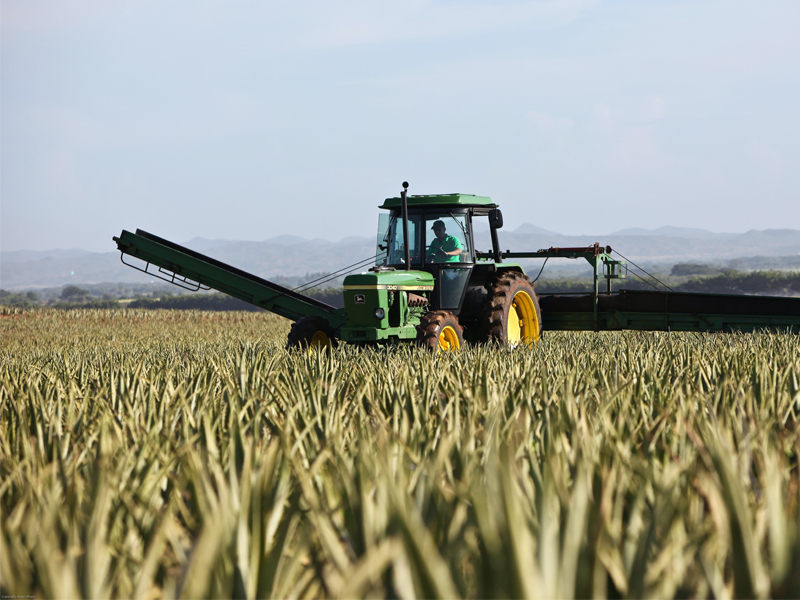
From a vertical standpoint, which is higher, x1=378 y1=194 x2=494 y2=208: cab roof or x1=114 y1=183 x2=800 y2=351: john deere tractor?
x1=378 y1=194 x2=494 y2=208: cab roof

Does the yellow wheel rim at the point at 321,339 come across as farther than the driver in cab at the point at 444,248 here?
No

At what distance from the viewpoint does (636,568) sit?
4.97 ft

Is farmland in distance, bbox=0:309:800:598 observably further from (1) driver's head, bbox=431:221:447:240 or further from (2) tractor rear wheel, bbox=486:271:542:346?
(1) driver's head, bbox=431:221:447:240

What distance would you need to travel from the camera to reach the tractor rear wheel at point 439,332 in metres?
7.34

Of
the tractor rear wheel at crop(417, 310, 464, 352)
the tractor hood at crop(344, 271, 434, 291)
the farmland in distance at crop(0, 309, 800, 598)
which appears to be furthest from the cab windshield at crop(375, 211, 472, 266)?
the farmland in distance at crop(0, 309, 800, 598)

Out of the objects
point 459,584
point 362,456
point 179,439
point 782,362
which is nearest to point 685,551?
point 459,584

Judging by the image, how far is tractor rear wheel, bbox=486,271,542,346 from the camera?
27.8 feet

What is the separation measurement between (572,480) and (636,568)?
76 cm

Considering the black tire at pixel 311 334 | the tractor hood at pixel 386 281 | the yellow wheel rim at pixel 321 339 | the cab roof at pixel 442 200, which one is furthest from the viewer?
the cab roof at pixel 442 200

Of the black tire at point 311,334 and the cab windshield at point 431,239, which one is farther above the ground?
the cab windshield at point 431,239

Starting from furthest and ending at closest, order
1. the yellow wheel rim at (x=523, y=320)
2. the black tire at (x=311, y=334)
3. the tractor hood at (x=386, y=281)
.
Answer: the yellow wheel rim at (x=523, y=320), the black tire at (x=311, y=334), the tractor hood at (x=386, y=281)

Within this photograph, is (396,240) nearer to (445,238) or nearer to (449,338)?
(445,238)

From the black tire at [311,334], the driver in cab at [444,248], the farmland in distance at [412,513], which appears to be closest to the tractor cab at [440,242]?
the driver in cab at [444,248]

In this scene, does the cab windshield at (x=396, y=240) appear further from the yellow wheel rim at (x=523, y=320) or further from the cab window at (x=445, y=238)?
the yellow wheel rim at (x=523, y=320)
